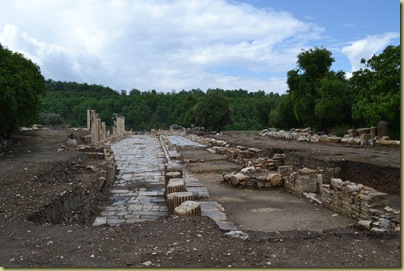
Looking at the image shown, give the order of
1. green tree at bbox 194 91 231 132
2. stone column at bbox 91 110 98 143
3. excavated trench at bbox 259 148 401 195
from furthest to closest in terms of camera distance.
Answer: green tree at bbox 194 91 231 132 < stone column at bbox 91 110 98 143 < excavated trench at bbox 259 148 401 195

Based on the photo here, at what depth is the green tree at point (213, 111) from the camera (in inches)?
2119

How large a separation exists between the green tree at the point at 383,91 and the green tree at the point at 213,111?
30.3 meters

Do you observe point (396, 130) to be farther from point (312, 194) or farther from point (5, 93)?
point (5, 93)

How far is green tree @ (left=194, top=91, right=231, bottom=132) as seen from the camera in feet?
177

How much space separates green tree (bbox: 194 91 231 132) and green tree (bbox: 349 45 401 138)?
1191 inches

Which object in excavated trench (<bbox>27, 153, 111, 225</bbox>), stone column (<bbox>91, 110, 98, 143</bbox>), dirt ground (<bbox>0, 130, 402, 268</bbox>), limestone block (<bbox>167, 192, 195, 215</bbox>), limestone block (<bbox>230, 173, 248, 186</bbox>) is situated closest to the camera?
dirt ground (<bbox>0, 130, 402, 268</bbox>)

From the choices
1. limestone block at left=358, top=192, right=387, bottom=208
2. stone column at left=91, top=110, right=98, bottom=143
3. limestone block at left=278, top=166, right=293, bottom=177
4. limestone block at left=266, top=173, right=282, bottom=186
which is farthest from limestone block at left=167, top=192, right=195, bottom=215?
stone column at left=91, top=110, right=98, bottom=143

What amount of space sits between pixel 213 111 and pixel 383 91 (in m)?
32.6

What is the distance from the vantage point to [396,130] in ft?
74.9

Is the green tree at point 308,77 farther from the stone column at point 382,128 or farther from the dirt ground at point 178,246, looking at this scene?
the dirt ground at point 178,246

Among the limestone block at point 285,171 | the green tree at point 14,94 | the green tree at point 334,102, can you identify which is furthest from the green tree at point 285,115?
the limestone block at point 285,171

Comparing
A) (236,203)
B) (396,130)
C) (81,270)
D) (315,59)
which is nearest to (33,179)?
(236,203)

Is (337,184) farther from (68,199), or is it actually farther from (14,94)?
(14,94)

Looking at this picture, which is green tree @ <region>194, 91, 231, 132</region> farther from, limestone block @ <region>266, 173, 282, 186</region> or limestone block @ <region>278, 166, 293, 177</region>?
limestone block @ <region>266, 173, 282, 186</region>
